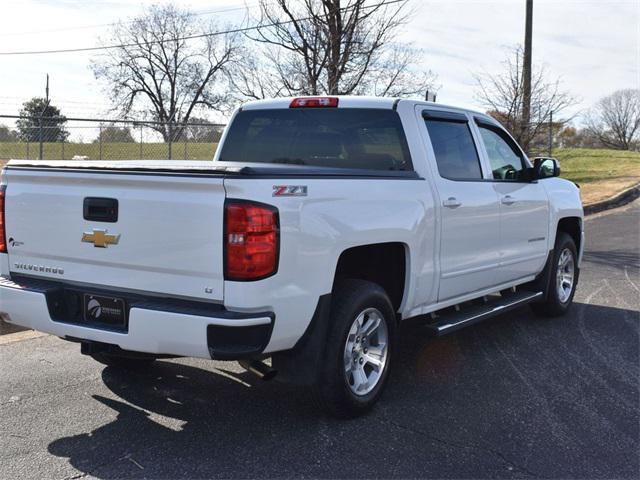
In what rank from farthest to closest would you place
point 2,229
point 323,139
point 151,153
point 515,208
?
point 151,153
point 515,208
point 323,139
point 2,229

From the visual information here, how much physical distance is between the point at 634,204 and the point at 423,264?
16872 mm

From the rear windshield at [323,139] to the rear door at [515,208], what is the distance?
1.12 metres

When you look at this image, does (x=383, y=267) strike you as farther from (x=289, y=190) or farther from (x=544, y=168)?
(x=544, y=168)

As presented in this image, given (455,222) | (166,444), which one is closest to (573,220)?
(455,222)

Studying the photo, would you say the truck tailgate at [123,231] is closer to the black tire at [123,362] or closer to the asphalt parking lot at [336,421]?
the asphalt parking lot at [336,421]

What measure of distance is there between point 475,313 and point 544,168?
1.71 meters

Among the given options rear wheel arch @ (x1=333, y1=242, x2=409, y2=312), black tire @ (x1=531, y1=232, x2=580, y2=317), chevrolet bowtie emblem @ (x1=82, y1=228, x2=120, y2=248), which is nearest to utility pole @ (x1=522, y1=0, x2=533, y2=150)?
black tire @ (x1=531, y1=232, x2=580, y2=317)

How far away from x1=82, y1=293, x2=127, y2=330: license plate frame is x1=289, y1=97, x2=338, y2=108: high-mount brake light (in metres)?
2.23

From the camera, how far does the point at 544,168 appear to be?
236 inches

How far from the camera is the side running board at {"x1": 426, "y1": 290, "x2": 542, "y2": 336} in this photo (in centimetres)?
468

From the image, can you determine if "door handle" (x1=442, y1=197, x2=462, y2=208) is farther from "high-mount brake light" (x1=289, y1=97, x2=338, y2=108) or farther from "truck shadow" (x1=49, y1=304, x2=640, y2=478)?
"high-mount brake light" (x1=289, y1=97, x2=338, y2=108)

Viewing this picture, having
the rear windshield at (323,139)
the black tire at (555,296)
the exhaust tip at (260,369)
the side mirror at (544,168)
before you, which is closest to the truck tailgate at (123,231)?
the exhaust tip at (260,369)

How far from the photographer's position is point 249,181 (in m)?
3.24

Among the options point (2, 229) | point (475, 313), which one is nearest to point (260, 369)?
point (2, 229)
